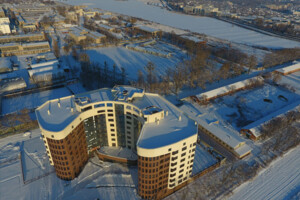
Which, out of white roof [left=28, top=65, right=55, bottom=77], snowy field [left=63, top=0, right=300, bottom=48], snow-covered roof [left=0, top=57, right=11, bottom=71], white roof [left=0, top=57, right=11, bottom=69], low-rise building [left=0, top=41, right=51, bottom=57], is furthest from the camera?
snowy field [left=63, top=0, right=300, bottom=48]

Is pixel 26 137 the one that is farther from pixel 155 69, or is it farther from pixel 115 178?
pixel 155 69

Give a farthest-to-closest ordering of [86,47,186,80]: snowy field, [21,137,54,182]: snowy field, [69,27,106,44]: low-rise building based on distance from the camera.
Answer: [69,27,106,44]: low-rise building < [86,47,186,80]: snowy field < [21,137,54,182]: snowy field

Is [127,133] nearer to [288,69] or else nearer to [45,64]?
[45,64]

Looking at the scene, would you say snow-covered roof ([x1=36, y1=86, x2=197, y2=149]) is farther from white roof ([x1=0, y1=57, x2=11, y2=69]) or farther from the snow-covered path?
white roof ([x1=0, y1=57, x2=11, y2=69])

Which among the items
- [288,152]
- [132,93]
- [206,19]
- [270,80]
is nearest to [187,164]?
[132,93]

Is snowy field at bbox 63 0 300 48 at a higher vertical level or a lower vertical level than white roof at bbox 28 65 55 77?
higher

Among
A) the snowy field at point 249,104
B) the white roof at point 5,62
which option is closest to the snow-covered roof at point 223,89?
the snowy field at point 249,104

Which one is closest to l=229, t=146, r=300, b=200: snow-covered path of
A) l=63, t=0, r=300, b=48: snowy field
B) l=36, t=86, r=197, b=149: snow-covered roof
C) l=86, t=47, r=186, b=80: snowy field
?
l=36, t=86, r=197, b=149: snow-covered roof
